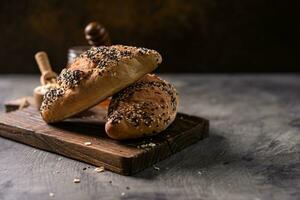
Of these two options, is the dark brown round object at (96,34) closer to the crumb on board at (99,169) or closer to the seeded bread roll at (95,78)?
the seeded bread roll at (95,78)

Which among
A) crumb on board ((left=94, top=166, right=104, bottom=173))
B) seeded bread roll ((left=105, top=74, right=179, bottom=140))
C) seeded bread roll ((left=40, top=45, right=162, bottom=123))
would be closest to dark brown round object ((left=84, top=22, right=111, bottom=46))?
seeded bread roll ((left=40, top=45, right=162, bottom=123))

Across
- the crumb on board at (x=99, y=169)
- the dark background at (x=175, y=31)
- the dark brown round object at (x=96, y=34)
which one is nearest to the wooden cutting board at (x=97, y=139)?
the crumb on board at (x=99, y=169)

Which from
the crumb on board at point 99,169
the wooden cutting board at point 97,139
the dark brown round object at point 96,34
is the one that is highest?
the dark brown round object at point 96,34

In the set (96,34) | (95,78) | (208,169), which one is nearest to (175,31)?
(96,34)

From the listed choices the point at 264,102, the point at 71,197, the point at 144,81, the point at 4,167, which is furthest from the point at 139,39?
the point at 71,197

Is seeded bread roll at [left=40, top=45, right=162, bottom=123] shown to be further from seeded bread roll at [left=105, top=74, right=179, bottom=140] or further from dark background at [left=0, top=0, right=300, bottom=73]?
dark background at [left=0, top=0, right=300, bottom=73]

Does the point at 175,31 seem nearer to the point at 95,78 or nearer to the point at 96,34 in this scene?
the point at 96,34

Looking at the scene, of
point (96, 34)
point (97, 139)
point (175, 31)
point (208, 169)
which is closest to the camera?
point (208, 169)
